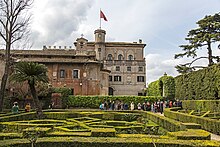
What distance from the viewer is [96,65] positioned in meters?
41.7

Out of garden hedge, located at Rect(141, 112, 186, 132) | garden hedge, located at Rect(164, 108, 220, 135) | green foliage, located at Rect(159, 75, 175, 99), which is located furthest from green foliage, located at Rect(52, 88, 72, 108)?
garden hedge, located at Rect(164, 108, 220, 135)

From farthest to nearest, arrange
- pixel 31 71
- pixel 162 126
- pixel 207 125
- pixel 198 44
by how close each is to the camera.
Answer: pixel 198 44
pixel 31 71
pixel 162 126
pixel 207 125

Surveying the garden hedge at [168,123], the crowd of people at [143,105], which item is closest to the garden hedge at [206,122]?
the garden hedge at [168,123]

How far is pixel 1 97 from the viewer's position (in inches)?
819

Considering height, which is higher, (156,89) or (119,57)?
(119,57)

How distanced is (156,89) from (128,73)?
12313mm

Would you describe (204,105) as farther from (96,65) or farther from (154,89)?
(154,89)

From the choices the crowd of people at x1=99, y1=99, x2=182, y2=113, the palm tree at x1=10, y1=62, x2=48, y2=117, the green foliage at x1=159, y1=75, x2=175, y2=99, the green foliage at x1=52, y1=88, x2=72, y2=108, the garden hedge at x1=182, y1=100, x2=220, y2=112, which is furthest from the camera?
the green foliage at x1=159, y1=75, x2=175, y2=99

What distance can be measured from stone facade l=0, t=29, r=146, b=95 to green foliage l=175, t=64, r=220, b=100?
47.0 ft

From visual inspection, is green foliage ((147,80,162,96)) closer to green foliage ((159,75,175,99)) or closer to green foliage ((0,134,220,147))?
green foliage ((159,75,175,99))

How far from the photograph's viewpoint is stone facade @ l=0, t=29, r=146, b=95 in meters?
41.3

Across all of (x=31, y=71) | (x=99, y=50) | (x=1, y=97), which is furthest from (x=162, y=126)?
(x=99, y=50)

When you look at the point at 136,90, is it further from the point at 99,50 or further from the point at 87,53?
the point at 87,53

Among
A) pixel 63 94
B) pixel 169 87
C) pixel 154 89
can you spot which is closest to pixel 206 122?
pixel 169 87
